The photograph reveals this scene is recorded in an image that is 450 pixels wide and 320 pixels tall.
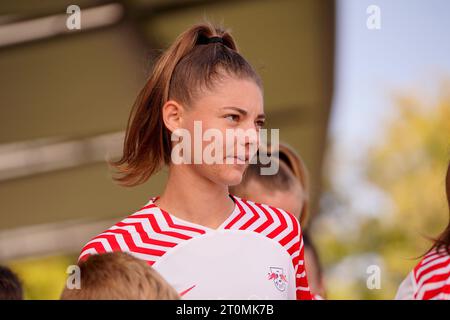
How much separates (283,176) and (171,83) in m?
0.84

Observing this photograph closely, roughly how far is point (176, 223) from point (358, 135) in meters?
12.8

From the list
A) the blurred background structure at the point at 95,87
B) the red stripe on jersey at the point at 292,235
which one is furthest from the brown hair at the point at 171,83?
the blurred background structure at the point at 95,87

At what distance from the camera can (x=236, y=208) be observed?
85.4 inches

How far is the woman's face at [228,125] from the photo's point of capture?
203 cm

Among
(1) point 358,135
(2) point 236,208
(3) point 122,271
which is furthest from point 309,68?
(1) point 358,135

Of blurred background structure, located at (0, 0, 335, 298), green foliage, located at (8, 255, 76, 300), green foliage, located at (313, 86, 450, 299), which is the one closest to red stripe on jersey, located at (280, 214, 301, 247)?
blurred background structure, located at (0, 0, 335, 298)

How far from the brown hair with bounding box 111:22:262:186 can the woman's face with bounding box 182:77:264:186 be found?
3cm

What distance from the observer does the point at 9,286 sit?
237cm

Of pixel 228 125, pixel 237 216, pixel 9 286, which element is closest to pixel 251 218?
pixel 237 216

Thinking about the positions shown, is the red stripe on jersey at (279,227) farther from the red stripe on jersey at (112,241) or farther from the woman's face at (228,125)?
A: the red stripe on jersey at (112,241)

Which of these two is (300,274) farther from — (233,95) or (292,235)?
(233,95)

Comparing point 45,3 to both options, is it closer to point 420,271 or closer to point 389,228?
point 420,271

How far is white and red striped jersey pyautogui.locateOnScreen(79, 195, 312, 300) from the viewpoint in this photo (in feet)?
6.56

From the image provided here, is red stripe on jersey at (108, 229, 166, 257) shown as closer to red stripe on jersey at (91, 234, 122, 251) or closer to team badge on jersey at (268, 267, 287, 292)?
red stripe on jersey at (91, 234, 122, 251)
